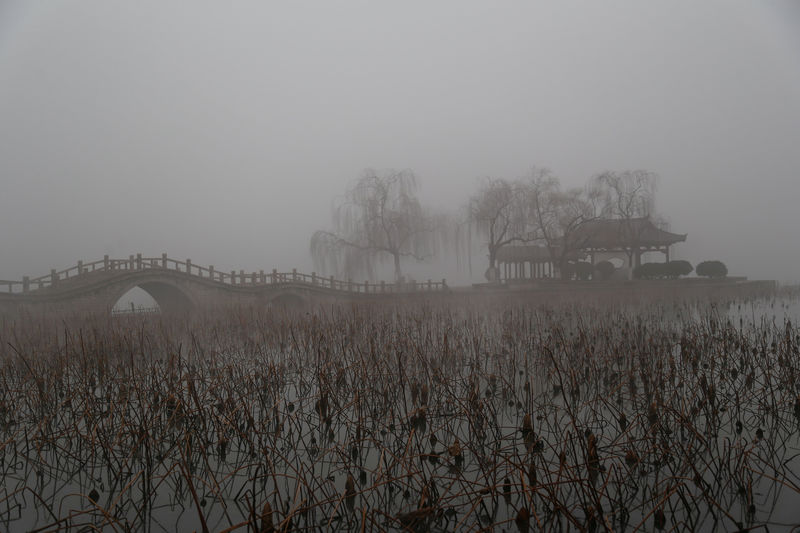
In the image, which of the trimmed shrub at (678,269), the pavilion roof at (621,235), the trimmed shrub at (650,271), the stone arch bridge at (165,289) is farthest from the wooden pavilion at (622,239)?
the stone arch bridge at (165,289)

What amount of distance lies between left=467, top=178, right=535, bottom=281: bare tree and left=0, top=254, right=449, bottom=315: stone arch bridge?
4198 millimetres

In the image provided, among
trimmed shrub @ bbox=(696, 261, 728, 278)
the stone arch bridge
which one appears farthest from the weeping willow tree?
trimmed shrub @ bbox=(696, 261, 728, 278)

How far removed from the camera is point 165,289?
1972 centimetres

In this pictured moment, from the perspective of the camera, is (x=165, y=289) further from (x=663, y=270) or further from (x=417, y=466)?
(x=663, y=270)

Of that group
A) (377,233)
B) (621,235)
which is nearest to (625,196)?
(621,235)

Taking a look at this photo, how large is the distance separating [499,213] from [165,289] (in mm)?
17892

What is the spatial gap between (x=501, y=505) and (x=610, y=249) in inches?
1028

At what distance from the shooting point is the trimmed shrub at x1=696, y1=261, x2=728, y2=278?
22.2 m

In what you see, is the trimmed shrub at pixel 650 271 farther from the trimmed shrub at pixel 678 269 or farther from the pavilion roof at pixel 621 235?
the pavilion roof at pixel 621 235

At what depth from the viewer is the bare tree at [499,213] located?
24250mm

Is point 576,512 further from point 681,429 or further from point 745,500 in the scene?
point 681,429

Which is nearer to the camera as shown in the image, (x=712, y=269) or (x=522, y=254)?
(x=712, y=269)

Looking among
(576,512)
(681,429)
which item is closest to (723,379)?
(681,429)

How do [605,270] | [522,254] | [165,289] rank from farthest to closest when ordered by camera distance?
[522,254] < [605,270] < [165,289]
